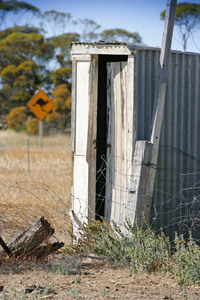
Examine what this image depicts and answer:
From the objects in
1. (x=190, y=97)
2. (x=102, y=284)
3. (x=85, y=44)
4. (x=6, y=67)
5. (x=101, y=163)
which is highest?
(x=6, y=67)

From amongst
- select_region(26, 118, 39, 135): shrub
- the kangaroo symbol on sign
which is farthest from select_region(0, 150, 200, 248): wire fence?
select_region(26, 118, 39, 135): shrub

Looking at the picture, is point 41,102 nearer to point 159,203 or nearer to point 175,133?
point 175,133

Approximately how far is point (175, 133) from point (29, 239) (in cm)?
228

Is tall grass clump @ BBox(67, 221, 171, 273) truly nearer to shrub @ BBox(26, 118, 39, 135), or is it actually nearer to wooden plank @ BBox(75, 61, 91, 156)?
wooden plank @ BBox(75, 61, 91, 156)

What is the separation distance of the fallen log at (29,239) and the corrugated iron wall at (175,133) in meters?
1.37

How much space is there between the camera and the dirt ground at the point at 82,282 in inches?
188

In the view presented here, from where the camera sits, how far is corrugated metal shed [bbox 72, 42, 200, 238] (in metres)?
6.33

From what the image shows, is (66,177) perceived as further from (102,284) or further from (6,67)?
(6,67)

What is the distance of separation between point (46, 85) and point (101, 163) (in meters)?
38.2

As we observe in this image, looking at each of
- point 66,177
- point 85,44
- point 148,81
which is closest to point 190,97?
point 148,81

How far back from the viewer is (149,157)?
6.02m

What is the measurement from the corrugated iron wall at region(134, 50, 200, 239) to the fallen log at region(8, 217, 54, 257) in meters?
1.37

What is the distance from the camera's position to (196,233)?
6.79 m

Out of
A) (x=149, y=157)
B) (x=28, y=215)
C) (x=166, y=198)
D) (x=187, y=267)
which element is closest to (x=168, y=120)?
(x=149, y=157)
